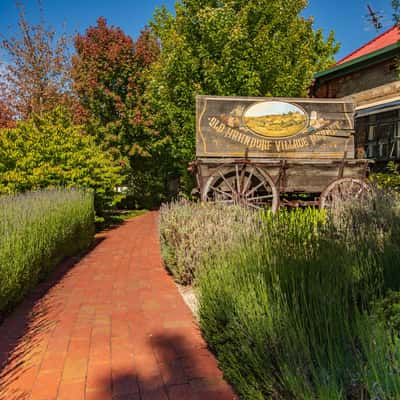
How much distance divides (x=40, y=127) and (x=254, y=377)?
10.3 meters

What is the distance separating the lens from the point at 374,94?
13.3 meters

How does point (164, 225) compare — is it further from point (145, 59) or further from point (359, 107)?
point (145, 59)

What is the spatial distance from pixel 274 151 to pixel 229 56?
4506mm

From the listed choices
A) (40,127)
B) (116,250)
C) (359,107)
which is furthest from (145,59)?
(116,250)

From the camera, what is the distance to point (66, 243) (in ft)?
21.5

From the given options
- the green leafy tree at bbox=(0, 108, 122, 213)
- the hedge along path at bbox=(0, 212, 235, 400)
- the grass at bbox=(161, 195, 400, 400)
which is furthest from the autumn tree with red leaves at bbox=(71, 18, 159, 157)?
the grass at bbox=(161, 195, 400, 400)

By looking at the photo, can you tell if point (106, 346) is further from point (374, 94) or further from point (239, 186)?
point (374, 94)

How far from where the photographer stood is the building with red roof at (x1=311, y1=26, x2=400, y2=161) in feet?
40.5

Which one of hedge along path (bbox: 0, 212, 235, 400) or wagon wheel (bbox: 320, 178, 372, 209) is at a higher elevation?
wagon wheel (bbox: 320, 178, 372, 209)

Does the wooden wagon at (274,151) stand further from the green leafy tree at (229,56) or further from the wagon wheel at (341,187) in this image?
the green leafy tree at (229,56)

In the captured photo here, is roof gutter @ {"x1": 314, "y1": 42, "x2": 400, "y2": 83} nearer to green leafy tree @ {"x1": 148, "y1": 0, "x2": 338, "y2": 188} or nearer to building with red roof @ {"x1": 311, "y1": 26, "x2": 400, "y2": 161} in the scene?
building with red roof @ {"x1": 311, "y1": 26, "x2": 400, "y2": 161}

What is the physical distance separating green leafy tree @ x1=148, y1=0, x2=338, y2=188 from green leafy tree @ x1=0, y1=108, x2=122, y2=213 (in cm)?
374

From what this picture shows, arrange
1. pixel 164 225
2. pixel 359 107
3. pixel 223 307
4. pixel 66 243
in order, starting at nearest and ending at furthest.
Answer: pixel 223 307 < pixel 164 225 < pixel 66 243 < pixel 359 107

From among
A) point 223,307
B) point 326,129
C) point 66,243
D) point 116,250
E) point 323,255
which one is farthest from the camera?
point 326,129
